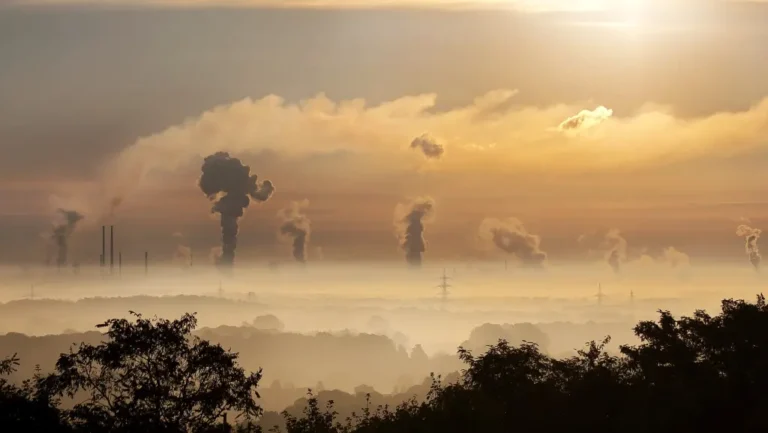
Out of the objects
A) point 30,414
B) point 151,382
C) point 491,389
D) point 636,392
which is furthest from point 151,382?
point 491,389

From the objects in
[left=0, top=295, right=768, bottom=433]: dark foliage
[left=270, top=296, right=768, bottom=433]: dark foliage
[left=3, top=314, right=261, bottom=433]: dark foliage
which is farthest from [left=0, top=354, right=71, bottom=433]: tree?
[left=270, top=296, right=768, bottom=433]: dark foliage

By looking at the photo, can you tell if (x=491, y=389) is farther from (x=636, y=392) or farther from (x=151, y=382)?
(x=151, y=382)

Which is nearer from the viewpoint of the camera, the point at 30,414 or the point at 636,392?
the point at 30,414

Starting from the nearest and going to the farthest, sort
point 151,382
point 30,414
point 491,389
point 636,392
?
point 151,382 < point 30,414 < point 636,392 < point 491,389

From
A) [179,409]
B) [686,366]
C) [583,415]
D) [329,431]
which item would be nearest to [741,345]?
[686,366]

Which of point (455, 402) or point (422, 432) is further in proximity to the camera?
point (455, 402)

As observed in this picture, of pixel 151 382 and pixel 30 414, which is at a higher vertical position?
pixel 151 382

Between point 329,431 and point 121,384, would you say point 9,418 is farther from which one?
point 329,431

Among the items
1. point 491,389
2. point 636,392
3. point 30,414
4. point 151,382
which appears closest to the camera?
point 151,382

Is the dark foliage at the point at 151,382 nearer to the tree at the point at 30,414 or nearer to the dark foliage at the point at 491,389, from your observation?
the dark foliage at the point at 491,389
